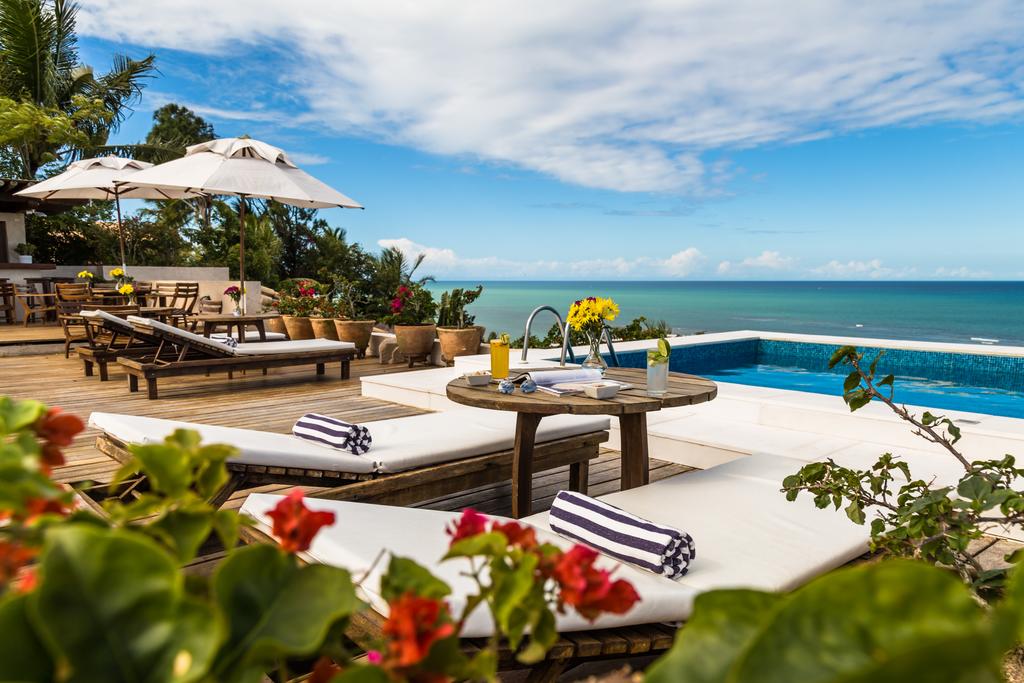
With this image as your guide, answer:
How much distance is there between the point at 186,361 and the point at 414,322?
116 inches

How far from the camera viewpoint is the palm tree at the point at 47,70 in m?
15.4

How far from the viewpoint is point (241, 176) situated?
7.36 metres

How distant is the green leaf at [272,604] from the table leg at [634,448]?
2.81 meters

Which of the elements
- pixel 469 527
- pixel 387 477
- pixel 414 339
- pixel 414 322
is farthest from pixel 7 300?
pixel 469 527

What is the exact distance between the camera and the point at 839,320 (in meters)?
41.9

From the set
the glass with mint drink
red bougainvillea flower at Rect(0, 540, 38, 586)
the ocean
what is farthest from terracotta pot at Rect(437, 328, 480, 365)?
the ocean

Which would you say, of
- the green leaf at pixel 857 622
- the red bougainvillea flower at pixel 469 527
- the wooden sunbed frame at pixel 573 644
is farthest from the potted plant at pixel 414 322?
the green leaf at pixel 857 622

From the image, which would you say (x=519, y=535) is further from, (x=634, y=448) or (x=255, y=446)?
(x=634, y=448)

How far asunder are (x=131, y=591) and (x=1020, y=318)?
50915 mm

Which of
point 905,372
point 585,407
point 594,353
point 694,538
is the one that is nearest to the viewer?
point 694,538

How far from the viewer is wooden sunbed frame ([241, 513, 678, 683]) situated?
1.50 m

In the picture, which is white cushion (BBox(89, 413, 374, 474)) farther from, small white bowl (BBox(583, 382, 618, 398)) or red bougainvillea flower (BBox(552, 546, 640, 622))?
red bougainvillea flower (BBox(552, 546, 640, 622))

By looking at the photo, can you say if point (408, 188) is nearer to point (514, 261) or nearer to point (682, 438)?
point (514, 261)

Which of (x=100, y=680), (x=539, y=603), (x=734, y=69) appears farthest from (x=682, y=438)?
(x=734, y=69)
